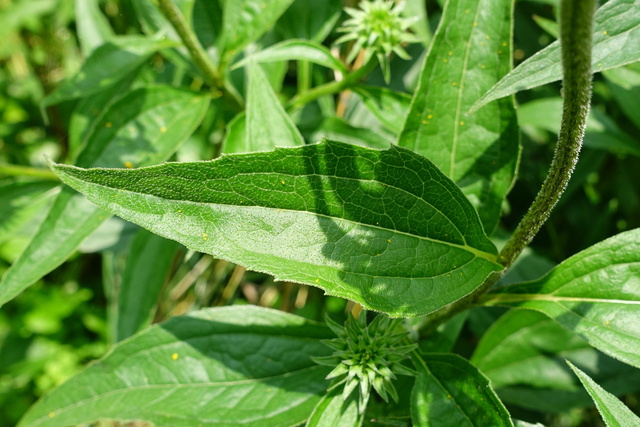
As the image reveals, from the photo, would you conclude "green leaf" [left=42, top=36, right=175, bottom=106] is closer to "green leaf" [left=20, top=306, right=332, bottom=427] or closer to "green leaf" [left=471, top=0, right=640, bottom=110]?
"green leaf" [left=20, top=306, right=332, bottom=427]

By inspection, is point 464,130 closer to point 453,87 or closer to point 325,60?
Answer: point 453,87

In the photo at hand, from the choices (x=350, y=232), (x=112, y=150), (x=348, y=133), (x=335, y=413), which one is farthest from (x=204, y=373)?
(x=348, y=133)

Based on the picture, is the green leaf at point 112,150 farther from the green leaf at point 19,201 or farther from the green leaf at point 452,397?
the green leaf at point 452,397

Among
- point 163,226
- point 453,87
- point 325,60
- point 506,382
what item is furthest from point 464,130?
point 506,382

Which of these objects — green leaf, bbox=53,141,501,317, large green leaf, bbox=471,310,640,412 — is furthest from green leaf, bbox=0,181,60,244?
large green leaf, bbox=471,310,640,412

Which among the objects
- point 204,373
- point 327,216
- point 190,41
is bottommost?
point 204,373

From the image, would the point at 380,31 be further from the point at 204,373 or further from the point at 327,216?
the point at 204,373
